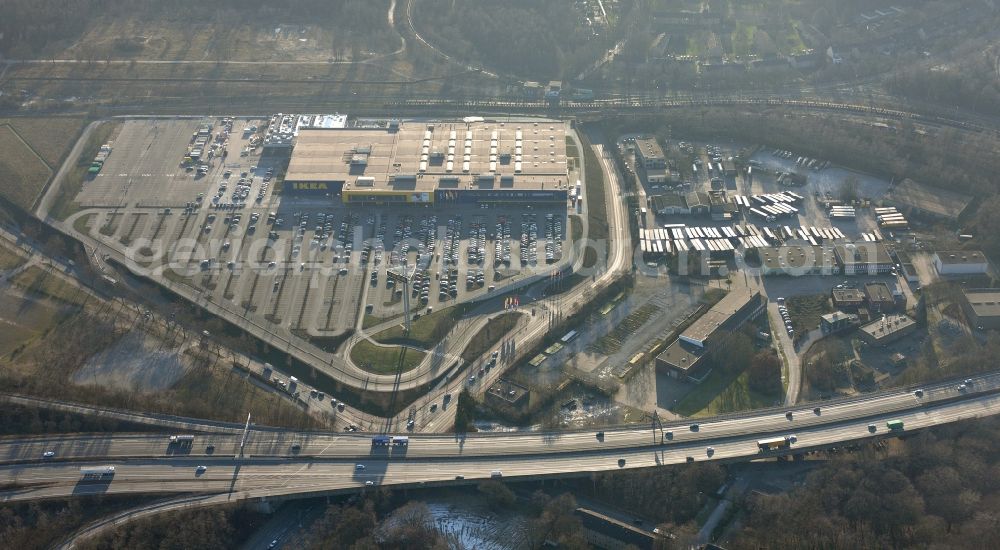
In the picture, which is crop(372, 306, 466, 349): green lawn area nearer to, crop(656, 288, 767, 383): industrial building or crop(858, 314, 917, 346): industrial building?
crop(656, 288, 767, 383): industrial building

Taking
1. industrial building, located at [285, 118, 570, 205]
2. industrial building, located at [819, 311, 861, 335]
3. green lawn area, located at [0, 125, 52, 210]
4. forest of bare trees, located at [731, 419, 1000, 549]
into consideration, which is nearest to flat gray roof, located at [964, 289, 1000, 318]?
industrial building, located at [819, 311, 861, 335]

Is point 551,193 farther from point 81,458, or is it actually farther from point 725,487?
point 81,458

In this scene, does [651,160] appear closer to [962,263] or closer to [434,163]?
[434,163]

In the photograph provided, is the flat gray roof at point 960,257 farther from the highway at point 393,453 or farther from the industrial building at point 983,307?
the highway at point 393,453

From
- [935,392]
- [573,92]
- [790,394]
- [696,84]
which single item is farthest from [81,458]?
[696,84]

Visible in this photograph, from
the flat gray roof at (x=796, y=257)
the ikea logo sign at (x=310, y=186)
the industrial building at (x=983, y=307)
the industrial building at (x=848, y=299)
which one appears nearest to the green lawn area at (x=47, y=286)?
the ikea logo sign at (x=310, y=186)

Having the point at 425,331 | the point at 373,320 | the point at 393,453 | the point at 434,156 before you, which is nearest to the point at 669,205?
the point at 434,156

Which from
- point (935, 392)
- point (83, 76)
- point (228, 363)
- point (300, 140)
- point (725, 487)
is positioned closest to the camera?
point (725, 487)
